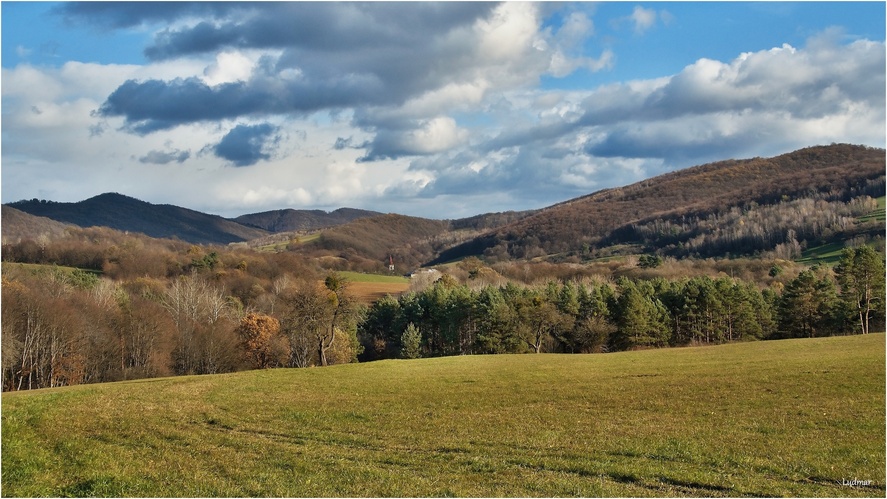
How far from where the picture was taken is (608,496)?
48.1 ft

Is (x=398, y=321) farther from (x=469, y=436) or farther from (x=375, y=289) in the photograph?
(x=469, y=436)

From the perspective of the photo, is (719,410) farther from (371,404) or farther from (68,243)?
(68,243)

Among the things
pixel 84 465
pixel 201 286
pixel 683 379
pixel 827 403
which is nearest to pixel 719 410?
pixel 827 403

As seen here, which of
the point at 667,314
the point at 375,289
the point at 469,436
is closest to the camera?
the point at 469,436

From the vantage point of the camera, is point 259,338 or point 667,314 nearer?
point 259,338

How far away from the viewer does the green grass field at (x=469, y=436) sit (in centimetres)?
1589

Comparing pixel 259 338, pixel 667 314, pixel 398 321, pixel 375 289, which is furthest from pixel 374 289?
pixel 667 314

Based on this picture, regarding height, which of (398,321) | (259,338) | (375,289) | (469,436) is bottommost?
(398,321)

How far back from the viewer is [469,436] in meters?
23.6

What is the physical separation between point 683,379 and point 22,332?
243ft

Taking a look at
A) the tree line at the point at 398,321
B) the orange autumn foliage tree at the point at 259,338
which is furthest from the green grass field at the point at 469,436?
the orange autumn foliage tree at the point at 259,338

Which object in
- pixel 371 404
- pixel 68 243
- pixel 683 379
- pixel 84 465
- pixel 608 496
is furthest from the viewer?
pixel 68 243

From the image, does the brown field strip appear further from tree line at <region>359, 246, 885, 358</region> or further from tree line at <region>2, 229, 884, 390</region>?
tree line at <region>359, 246, 885, 358</region>

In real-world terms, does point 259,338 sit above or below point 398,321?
above
